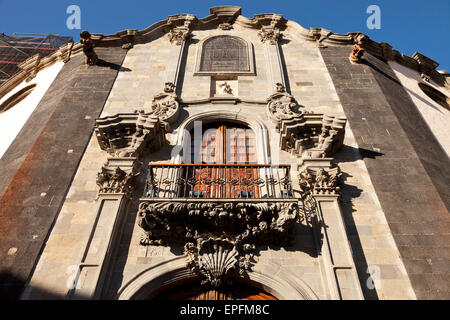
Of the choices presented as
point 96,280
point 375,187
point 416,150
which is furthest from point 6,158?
point 416,150

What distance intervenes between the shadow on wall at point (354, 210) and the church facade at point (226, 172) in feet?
0.11

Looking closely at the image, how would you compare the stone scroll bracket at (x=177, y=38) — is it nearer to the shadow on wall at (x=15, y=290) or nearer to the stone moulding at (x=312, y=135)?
the stone moulding at (x=312, y=135)

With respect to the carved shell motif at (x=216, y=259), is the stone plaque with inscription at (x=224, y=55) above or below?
above

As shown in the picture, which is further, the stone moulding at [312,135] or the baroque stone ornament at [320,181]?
the stone moulding at [312,135]

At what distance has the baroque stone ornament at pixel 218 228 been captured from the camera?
678 centimetres

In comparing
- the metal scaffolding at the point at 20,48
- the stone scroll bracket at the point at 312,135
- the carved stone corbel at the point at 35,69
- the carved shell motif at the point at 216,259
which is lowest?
the carved shell motif at the point at 216,259

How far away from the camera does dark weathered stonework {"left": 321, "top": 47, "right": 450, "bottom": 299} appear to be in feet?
22.6

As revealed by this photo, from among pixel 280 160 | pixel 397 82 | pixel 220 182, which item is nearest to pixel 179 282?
pixel 220 182

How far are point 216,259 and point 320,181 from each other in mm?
2891

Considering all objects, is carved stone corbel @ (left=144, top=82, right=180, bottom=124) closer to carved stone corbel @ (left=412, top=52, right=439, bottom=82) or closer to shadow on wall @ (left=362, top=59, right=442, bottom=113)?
shadow on wall @ (left=362, top=59, right=442, bottom=113)

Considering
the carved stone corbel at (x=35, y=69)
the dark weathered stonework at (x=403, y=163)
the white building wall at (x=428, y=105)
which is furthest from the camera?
the carved stone corbel at (x=35, y=69)

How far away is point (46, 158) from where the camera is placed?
8.87 m
